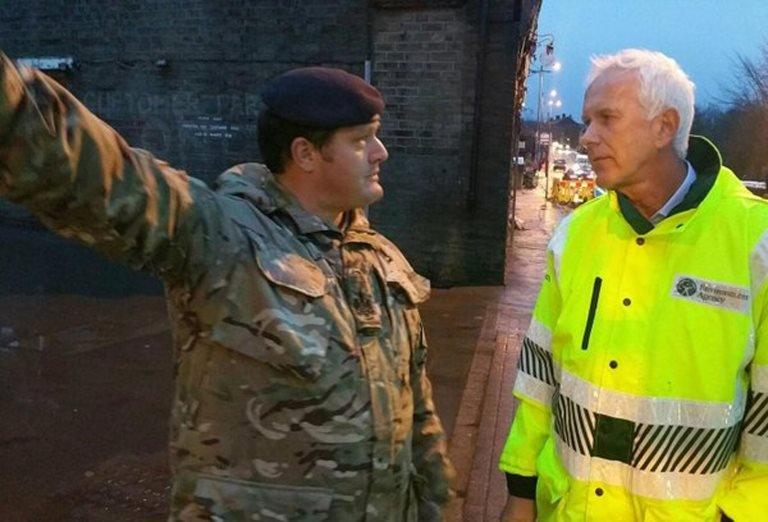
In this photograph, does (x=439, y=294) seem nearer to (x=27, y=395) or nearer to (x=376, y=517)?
(x=27, y=395)

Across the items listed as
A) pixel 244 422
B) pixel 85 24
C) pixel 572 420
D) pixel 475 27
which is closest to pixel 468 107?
pixel 475 27

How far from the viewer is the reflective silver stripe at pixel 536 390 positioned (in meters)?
2.09

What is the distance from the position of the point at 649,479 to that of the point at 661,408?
0.62ft

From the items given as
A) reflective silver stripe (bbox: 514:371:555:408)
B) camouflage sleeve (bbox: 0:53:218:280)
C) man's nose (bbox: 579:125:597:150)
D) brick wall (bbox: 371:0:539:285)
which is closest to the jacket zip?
reflective silver stripe (bbox: 514:371:555:408)

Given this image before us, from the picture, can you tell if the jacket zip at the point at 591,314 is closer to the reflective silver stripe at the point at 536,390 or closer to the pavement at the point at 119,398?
the reflective silver stripe at the point at 536,390

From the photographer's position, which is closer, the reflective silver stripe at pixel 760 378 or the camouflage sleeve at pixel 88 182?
the camouflage sleeve at pixel 88 182

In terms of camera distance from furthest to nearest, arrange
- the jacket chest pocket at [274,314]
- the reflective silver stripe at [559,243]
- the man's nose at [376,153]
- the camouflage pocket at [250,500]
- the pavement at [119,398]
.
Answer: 1. the pavement at [119,398]
2. the reflective silver stripe at [559,243]
3. the man's nose at [376,153]
4. the camouflage pocket at [250,500]
5. the jacket chest pocket at [274,314]

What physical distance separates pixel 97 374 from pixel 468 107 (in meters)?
5.25

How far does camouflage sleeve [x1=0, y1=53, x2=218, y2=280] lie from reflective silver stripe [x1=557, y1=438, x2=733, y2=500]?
4.01ft

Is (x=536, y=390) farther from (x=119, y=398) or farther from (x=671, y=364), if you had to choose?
(x=119, y=398)

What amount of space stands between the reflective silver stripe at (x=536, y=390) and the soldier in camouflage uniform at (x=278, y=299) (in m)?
0.52

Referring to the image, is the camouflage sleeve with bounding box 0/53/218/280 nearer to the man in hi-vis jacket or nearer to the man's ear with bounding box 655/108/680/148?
the man in hi-vis jacket

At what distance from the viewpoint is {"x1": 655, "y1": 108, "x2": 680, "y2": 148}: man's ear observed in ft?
5.97

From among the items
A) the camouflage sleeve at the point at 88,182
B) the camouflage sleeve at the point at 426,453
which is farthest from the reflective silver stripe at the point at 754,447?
the camouflage sleeve at the point at 88,182
